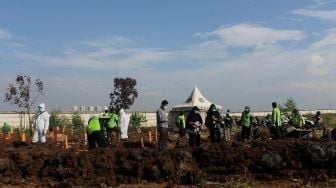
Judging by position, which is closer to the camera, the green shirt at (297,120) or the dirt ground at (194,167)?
the dirt ground at (194,167)

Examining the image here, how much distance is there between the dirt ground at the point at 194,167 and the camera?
10844 millimetres

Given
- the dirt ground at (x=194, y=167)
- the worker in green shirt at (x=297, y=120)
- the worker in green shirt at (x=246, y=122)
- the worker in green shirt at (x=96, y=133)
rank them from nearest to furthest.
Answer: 1. the dirt ground at (x=194, y=167)
2. the worker in green shirt at (x=96, y=133)
3. the worker in green shirt at (x=246, y=122)
4. the worker in green shirt at (x=297, y=120)

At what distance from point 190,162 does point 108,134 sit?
8.52 meters

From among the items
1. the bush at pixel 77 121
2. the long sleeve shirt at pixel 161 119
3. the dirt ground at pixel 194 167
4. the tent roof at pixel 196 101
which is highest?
the tent roof at pixel 196 101

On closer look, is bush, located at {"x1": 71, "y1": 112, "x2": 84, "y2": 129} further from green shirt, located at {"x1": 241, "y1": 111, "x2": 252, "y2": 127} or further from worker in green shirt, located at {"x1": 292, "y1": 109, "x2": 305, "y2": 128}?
green shirt, located at {"x1": 241, "y1": 111, "x2": 252, "y2": 127}

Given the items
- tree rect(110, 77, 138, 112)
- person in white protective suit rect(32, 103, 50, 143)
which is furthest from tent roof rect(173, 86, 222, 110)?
person in white protective suit rect(32, 103, 50, 143)

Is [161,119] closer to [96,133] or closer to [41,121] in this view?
[96,133]

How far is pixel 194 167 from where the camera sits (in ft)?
38.0

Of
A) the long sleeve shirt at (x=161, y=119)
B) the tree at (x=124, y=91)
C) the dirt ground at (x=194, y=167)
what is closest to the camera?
the dirt ground at (x=194, y=167)

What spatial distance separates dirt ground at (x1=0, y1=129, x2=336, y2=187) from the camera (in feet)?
35.6

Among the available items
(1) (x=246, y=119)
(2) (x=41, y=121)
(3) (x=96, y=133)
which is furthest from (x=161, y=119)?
(1) (x=246, y=119)

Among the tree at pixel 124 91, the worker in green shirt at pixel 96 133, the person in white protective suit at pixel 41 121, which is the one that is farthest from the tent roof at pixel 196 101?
the worker in green shirt at pixel 96 133

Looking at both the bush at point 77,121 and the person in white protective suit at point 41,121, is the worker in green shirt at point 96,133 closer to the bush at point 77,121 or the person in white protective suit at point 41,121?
the person in white protective suit at point 41,121

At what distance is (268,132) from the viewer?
20.2m
